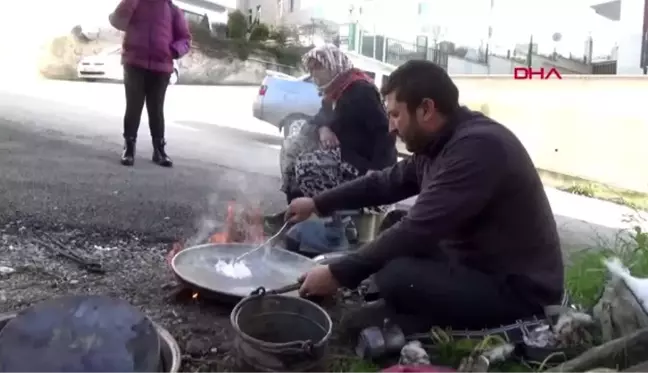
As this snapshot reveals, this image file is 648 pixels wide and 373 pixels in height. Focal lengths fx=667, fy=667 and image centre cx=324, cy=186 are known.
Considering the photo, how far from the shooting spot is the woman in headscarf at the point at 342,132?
4074 millimetres

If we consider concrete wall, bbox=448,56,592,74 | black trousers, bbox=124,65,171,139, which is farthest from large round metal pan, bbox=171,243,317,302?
concrete wall, bbox=448,56,592,74

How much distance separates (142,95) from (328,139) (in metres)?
2.63

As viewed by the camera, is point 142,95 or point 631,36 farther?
point 631,36

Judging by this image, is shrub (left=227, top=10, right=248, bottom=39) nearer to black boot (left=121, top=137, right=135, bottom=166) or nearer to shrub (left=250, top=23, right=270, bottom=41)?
shrub (left=250, top=23, right=270, bottom=41)

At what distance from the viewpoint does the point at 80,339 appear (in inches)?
81.7

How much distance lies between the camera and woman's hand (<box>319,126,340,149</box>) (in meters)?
4.21

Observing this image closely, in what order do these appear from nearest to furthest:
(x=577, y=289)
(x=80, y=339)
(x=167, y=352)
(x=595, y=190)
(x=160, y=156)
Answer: (x=80, y=339)
(x=167, y=352)
(x=577, y=289)
(x=160, y=156)
(x=595, y=190)

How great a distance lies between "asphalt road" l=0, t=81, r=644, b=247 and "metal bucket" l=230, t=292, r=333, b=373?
6.60ft

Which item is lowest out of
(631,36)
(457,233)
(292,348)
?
(292,348)

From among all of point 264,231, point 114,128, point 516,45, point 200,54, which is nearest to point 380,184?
point 264,231

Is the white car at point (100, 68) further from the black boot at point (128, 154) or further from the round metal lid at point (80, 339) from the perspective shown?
the round metal lid at point (80, 339)

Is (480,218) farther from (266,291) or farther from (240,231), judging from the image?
(240,231)

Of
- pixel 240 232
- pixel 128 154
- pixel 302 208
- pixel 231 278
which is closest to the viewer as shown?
pixel 302 208

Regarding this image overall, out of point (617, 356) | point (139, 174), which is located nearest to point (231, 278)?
point (617, 356)
